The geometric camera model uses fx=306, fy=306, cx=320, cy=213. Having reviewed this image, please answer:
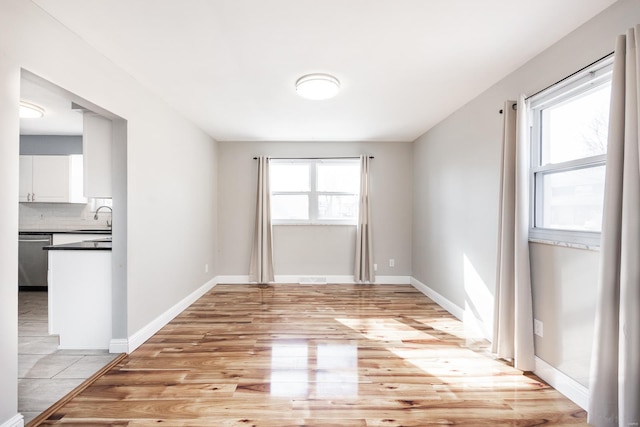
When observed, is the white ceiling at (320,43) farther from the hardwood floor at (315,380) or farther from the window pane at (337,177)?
the hardwood floor at (315,380)

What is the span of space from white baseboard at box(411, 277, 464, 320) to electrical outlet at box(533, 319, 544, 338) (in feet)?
3.79

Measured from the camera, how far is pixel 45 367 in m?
2.39

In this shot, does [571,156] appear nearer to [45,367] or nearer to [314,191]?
[314,191]

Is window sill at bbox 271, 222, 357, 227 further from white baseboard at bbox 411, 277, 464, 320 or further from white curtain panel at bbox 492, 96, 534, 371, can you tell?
white curtain panel at bbox 492, 96, 534, 371

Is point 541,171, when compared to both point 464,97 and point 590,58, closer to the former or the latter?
point 590,58

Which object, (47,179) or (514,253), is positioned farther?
(47,179)

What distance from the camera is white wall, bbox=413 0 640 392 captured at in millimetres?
1921

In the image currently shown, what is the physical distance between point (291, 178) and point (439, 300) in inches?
118

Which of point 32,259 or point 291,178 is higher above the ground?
point 291,178

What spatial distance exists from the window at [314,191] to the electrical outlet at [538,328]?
3.18 metres

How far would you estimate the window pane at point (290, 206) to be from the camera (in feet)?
17.4

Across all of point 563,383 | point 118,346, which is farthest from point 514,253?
point 118,346

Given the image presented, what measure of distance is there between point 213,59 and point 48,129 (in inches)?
156

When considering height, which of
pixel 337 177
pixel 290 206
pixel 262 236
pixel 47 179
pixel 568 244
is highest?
pixel 337 177
